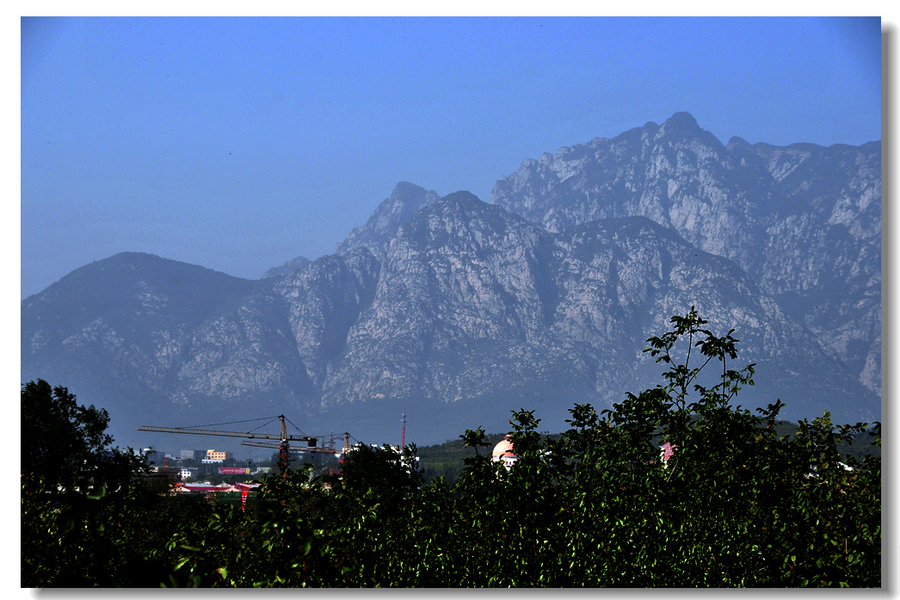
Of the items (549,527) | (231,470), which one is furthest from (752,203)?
(549,527)

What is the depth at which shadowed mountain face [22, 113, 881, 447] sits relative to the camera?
12131 centimetres

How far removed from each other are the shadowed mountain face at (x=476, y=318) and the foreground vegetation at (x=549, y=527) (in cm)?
11072

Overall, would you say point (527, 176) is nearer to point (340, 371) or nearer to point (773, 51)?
point (340, 371)

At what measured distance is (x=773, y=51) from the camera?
36.7 feet

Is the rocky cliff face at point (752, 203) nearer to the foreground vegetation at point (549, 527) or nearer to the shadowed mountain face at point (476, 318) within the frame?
the shadowed mountain face at point (476, 318)

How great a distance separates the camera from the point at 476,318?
140000mm

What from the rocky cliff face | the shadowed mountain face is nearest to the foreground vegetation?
the shadowed mountain face

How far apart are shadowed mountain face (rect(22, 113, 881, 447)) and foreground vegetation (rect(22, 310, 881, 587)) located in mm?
110721

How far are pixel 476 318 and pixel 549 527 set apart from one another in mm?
133502

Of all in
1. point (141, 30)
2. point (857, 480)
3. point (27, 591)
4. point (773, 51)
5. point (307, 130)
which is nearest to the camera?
point (27, 591)

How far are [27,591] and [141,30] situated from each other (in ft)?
18.4

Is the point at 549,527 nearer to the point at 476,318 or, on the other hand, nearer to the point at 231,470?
the point at 476,318

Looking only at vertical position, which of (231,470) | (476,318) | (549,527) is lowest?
(231,470)

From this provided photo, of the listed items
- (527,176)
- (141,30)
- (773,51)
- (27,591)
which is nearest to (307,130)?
(141,30)
